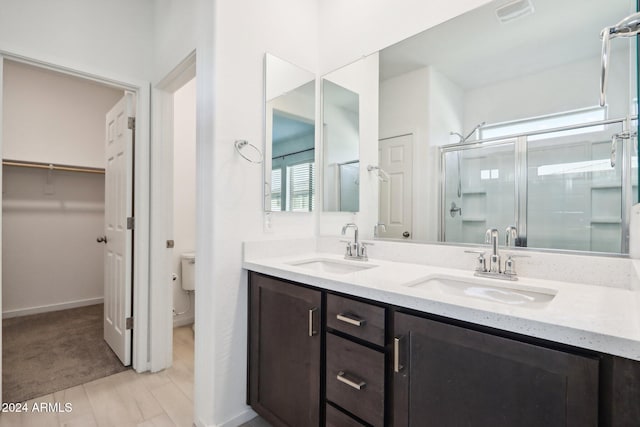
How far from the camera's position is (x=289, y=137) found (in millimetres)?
1936

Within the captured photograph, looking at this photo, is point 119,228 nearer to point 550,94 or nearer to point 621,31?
point 550,94

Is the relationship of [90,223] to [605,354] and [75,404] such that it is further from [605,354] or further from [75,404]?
[605,354]

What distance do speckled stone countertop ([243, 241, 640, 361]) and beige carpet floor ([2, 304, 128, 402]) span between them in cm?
171

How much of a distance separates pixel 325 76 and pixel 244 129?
0.76 metres

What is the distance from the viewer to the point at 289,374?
1401 mm

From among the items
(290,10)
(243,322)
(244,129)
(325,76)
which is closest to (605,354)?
(243,322)

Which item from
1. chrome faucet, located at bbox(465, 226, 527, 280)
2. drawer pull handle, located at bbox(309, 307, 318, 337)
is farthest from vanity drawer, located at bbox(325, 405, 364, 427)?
chrome faucet, located at bbox(465, 226, 527, 280)

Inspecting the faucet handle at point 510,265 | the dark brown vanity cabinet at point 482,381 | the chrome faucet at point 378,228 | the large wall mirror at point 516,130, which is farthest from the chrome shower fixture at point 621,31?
the chrome faucet at point 378,228

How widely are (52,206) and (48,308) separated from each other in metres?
1.13

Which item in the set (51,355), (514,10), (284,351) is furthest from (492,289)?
(51,355)

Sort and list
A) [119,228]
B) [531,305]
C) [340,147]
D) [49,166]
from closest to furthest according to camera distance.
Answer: [531,305] < [340,147] < [119,228] < [49,166]

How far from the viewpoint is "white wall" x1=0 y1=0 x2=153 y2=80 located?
1.75 meters

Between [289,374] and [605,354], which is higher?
[605,354]

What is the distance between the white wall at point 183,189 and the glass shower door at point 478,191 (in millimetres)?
2377
